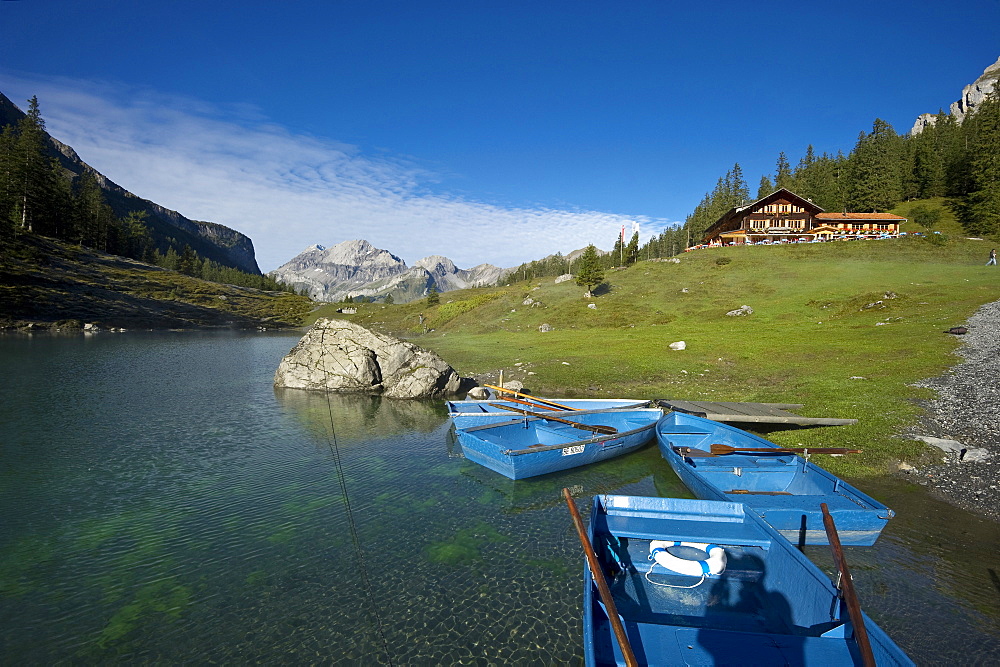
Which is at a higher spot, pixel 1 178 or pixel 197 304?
pixel 1 178

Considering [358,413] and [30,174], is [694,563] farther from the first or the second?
[30,174]

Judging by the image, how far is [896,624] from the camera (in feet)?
32.5

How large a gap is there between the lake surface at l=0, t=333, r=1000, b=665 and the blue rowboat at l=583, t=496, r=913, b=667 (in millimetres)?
1816

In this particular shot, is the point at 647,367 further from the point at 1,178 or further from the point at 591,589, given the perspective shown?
the point at 1,178

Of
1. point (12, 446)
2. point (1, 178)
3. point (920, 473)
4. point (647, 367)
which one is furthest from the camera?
point (1, 178)

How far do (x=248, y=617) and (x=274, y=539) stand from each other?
383 centimetres

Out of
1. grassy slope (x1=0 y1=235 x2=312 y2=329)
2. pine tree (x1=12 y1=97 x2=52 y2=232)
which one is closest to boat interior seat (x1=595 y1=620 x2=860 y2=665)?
grassy slope (x1=0 y1=235 x2=312 y2=329)

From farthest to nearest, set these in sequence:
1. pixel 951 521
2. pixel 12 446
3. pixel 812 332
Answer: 1. pixel 812 332
2. pixel 12 446
3. pixel 951 521

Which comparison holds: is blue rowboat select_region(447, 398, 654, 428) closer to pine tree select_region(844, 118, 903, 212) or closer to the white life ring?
the white life ring

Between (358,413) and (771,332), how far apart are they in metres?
46.1

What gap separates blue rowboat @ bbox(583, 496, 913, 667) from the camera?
7734mm

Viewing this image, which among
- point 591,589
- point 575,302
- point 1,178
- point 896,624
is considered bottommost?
point 896,624

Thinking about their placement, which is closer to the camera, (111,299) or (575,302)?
(575,302)

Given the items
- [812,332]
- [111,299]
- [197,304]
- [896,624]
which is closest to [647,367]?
[812,332]
